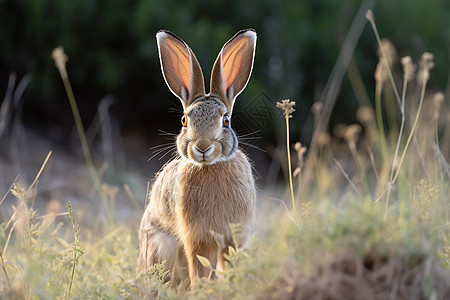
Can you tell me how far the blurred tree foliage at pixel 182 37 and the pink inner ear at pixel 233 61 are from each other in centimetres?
348

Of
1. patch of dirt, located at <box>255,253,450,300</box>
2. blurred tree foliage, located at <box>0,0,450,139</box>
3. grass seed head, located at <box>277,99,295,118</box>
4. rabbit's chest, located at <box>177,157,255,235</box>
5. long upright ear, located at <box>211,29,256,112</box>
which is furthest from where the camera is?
blurred tree foliage, located at <box>0,0,450,139</box>

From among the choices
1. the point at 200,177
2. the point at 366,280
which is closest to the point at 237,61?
the point at 200,177

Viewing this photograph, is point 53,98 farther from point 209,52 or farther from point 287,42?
point 287,42

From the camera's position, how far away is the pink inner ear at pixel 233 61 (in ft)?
12.1

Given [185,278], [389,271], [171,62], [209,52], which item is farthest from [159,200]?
[209,52]

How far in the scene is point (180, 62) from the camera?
3705 mm

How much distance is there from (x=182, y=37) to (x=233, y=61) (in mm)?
4202

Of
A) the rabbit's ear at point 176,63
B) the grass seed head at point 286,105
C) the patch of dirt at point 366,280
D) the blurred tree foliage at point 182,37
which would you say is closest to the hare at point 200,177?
the rabbit's ear at point 176,63

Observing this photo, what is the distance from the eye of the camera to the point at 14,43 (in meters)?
7.87

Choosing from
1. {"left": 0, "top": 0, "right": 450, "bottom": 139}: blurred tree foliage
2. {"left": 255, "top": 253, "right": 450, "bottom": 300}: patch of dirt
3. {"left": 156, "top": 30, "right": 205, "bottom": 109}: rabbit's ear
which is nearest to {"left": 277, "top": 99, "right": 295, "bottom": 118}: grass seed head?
{"left": 156, "top": 30, "right": 205, "bottom": 109}: rabbit's ear

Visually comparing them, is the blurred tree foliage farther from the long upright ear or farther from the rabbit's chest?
the rabbit's chest

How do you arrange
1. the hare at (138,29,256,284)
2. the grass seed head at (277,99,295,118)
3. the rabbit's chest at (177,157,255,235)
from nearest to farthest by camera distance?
the grass seed head at (277,99,295,118) → the hare at (138,29,256,284) → the rabbit's chest at (177,157,255,235)

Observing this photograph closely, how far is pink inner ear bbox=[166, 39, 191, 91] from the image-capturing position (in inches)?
144

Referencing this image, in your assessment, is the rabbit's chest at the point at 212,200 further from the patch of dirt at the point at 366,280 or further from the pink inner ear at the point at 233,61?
the patch of dirt at the point at 366,280
